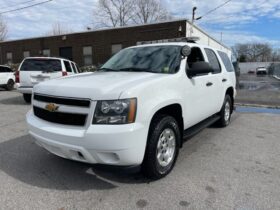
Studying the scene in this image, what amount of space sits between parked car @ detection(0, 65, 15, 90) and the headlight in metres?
14.5

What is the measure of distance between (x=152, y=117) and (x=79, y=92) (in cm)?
93

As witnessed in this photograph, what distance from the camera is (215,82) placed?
542cm

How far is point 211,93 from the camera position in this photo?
5176 mm

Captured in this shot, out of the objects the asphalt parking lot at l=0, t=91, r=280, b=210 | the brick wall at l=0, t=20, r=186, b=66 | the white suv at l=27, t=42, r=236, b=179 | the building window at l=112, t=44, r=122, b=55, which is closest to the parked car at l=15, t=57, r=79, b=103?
the asphalt parking lot at l=0, t=91, r=280, b=210

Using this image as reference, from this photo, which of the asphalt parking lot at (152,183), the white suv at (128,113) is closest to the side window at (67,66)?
the asphalt parking lot at (152,183)

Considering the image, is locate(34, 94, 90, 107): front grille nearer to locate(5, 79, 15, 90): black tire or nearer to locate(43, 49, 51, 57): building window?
locate(5, 79, 15, 90): black tire

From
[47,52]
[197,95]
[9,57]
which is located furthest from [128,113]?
[9,57]

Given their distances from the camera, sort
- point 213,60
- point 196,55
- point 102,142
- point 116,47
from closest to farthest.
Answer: point 102,142 < point 196,55 < point 213,60 < point 116,47

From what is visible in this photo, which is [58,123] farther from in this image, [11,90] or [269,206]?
[11,90]

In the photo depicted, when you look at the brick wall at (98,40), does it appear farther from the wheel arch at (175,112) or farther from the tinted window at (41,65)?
the wheel arch at (175,112)

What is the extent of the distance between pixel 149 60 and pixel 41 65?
6808 millimetres

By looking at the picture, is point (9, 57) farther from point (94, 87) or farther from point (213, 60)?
point (94, 87)

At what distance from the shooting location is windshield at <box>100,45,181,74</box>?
165 inches

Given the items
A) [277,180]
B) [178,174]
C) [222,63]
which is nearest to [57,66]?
[222,63]
